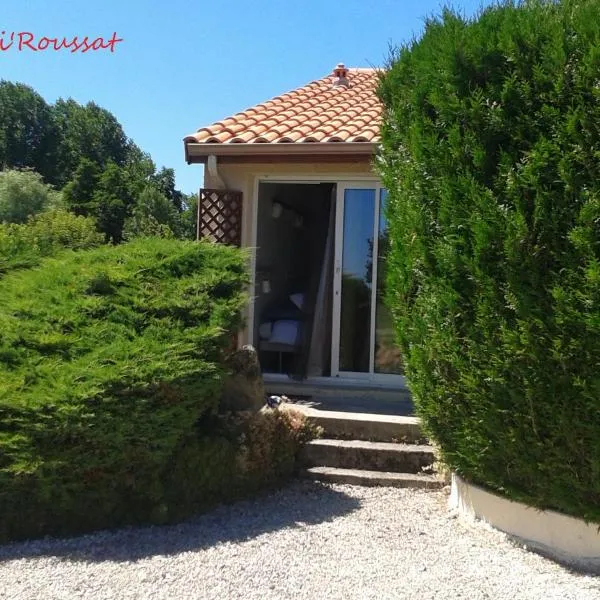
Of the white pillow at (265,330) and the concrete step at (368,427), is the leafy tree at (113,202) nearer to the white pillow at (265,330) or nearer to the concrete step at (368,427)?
the white pillow at (265,330)

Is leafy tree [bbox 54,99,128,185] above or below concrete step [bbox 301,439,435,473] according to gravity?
above

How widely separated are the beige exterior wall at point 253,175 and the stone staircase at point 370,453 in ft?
6.99

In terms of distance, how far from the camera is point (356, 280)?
7.59 metres

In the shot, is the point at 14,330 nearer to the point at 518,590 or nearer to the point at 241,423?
the point at 241,423

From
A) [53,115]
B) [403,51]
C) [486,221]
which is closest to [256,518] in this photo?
[486,221]

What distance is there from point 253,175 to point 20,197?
2917 centimetres

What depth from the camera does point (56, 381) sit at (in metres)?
4.14

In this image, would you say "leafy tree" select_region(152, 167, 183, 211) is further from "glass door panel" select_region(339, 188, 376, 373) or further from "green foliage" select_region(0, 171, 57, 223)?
"glass door panel" select_region(339, 188, 376, 373)

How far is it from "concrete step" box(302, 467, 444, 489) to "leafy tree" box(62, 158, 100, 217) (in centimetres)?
3407

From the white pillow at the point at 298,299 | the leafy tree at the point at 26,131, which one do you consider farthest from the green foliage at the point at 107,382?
the leafy tree at the point at 26,131

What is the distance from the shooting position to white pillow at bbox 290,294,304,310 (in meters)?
8.32

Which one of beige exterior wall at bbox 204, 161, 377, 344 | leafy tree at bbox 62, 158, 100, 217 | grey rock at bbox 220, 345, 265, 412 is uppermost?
leafy tree at bbox 62, 158, 100, 217

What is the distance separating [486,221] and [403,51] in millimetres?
1536

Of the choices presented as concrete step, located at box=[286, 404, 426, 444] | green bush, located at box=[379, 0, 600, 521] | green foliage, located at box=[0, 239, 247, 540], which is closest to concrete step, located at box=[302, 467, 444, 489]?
concrete step, located at box=[286, 404, 426, 444]
